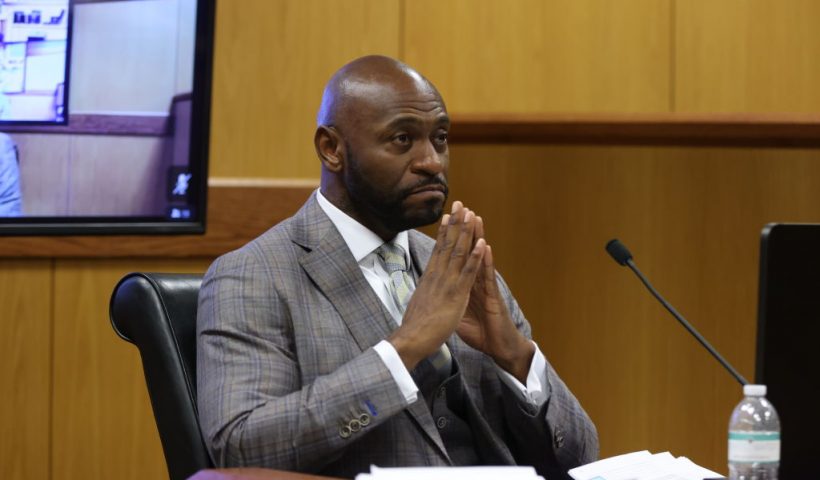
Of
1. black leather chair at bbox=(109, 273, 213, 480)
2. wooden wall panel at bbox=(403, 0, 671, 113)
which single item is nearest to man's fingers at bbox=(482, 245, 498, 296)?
black leather chair at bbox=(109, 273, 213, 480)

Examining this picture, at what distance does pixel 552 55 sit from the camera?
3434 mm

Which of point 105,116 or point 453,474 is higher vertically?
point 105,116

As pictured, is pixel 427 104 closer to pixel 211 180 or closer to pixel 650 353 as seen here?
pixel 211 180

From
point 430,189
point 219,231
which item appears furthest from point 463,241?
point 219,231

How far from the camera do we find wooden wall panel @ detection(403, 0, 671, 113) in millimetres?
3381

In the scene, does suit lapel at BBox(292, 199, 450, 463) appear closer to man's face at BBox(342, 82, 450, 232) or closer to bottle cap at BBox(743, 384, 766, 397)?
man's face at BBox(342, 82, 450, 232)

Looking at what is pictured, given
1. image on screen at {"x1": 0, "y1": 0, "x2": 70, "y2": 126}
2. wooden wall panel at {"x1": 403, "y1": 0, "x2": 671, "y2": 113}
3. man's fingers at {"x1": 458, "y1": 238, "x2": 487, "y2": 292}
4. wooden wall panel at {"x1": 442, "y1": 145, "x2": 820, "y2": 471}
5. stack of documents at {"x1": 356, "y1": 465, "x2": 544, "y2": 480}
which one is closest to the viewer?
stack of documents at {"x1": 356, "y1": 465, "x2": 544, "y2": 480}

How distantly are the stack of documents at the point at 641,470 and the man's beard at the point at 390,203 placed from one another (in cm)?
51

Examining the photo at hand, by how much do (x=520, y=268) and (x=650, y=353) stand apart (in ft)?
1.78

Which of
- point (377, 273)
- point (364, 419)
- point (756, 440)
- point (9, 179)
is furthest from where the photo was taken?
point (9, 179)

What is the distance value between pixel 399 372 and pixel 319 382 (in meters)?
0.12

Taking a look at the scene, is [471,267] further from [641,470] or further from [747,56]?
[747,56]

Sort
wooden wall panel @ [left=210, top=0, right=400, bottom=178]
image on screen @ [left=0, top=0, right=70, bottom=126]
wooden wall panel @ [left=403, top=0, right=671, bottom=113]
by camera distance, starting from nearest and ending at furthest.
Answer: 1. image on screen @ [left=0, top=0, right=70, bottom=126]
2. wooden wall panel @ [left=210, top=0, right=400, bottom=178]
3. wooden wall panel @ [left=403, top=0, right=671, bottom=113]

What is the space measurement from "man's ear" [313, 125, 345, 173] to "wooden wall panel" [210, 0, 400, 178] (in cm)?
131
